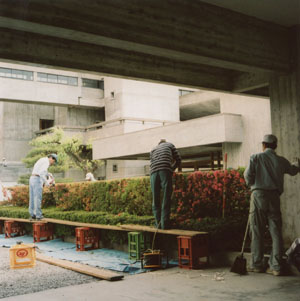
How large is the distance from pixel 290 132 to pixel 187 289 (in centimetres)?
405

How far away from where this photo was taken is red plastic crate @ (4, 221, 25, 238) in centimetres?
1377

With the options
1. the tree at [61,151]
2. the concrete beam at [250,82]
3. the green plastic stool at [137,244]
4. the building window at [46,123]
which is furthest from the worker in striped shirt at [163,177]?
the building window at [46,123]

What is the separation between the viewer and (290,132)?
8.09m

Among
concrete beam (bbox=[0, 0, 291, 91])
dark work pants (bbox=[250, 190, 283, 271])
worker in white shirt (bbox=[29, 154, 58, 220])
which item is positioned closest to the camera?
concrete beam (bbox=[0, 0, 291, 91])

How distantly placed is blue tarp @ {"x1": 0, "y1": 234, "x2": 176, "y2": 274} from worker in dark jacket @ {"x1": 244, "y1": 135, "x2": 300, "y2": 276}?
1.97 metres

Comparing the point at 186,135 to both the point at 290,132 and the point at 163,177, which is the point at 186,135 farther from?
the point at 163,177

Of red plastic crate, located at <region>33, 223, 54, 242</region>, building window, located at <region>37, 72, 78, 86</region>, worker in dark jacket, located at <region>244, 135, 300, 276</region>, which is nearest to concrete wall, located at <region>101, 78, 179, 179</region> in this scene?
building window, located at <region>37, 72, 78, 86</region>

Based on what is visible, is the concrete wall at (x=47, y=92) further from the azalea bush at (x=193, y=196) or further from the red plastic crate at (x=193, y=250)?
the red plastic crate at (x=193, y=250)

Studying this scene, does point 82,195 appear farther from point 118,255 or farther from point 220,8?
point 220,8

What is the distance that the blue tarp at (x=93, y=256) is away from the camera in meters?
7.45

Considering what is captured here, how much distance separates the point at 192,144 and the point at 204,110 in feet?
45.0

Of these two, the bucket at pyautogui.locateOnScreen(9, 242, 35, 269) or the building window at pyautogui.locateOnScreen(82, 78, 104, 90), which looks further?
the building window at pyautogui.locateOnScreen(82, 78, 104, 90)

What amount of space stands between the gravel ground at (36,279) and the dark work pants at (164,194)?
1.87 metres

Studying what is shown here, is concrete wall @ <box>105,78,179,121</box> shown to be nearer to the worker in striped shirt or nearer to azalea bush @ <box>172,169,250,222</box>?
azalea bush @ <box>172,169,250,222</box>
